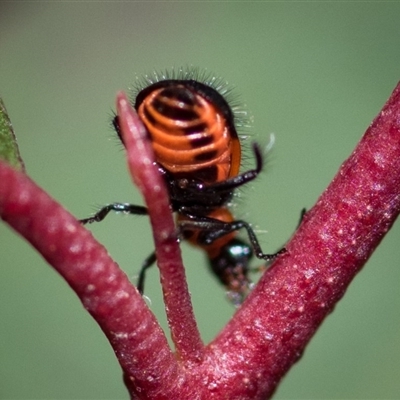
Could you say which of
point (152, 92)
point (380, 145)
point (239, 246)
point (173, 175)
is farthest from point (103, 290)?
point (239, 246)

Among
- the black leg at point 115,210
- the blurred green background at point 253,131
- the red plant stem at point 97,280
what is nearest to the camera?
the red plant stem at point 97,280

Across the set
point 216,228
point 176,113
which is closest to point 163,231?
point 176,113

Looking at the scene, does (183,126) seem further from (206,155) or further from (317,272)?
(317,272)

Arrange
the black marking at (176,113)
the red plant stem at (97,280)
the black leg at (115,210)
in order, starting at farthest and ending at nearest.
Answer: the black leg at (115,210), the black marking at (176,113), the red plant stem at (97,280)

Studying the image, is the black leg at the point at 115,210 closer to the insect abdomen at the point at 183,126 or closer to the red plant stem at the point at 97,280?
the insect abdomen at the point at 183,126

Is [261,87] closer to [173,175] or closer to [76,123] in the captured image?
[76,123]

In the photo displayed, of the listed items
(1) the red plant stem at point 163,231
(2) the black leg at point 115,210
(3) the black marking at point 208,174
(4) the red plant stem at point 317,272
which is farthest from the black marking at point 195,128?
(1) the red plant stem at point 163,231

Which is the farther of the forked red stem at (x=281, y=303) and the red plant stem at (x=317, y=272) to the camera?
the red plant stem at (x=317, y=272)

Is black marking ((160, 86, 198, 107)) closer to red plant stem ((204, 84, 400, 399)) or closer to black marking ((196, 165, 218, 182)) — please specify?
black marking ((196, 165, 218, 182))
